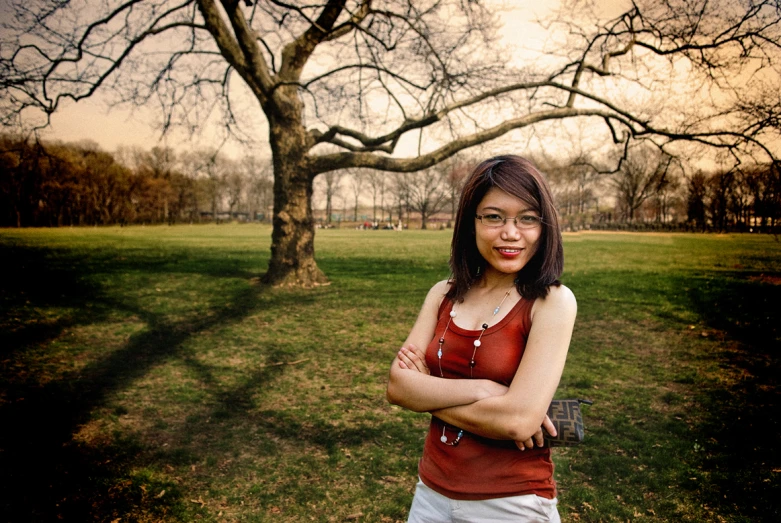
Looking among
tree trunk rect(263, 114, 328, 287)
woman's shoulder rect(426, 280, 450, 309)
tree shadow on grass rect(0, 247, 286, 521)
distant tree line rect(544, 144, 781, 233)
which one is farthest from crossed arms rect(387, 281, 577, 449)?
tree trunk rect(263, 114, 328, 287)

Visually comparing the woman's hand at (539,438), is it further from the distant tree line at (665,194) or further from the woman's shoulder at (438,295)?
the distant tree line at (665,194)

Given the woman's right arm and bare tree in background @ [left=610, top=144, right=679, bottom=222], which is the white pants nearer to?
the woman's right arm

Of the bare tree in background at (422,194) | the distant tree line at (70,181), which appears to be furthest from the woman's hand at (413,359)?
the bare tree in background at (422,194)

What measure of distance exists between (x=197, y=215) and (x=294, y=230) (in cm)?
4388

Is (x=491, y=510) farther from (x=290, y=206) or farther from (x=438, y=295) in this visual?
(x=290, y=206)

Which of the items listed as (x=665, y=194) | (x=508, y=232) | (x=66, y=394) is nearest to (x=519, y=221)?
(x=508, y=232)

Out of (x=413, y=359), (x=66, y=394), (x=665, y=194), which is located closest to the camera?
(x=413, y=359)

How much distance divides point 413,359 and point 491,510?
524mm

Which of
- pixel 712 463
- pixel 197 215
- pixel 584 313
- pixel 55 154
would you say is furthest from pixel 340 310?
pixel 197 215

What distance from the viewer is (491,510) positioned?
4.63 feet

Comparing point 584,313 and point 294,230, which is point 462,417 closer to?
point 584,313

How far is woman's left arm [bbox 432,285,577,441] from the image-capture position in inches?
54.5

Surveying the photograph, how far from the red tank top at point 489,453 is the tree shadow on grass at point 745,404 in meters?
2.60

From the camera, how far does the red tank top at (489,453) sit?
1432mm
